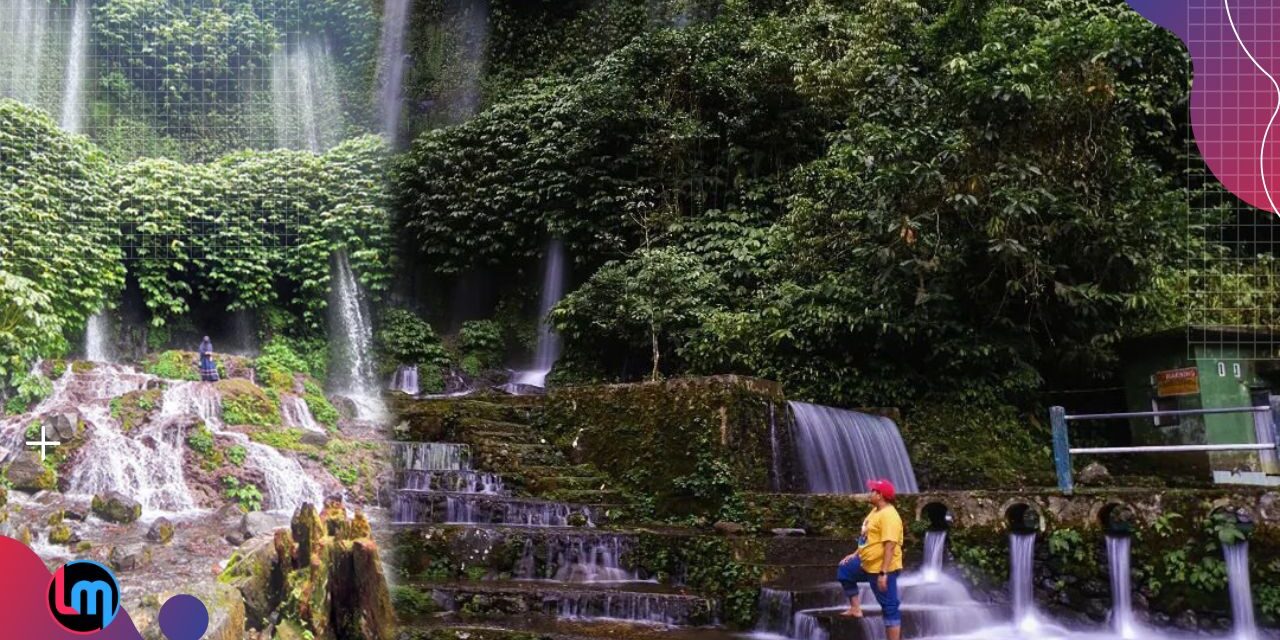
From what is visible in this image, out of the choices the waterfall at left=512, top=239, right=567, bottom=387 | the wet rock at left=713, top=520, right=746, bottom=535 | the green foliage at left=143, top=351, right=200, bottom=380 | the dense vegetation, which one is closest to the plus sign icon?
the green foliage at left=143, top=351, right=200, bottom=380

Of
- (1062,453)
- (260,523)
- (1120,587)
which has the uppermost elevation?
(1062,453)

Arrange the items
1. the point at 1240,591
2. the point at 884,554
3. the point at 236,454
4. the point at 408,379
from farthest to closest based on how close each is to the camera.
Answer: the point at 408,379
the point at 1240,591
the point at 884,554
the point at 236,454

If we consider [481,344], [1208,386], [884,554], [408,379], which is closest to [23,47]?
[884,554]

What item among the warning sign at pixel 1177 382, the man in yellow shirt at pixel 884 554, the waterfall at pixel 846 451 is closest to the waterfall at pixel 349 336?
the man in yellow shirt at pixel 884 554

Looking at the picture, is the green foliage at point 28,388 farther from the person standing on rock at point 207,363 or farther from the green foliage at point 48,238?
the person standing on rock at point 207,363

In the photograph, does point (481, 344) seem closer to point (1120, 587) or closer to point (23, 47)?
point (1120, 587)

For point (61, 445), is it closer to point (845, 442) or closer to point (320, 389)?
point (320, 389)

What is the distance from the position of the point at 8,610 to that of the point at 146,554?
0.52 metres

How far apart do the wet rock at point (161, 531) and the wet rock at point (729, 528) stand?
440 centimetres

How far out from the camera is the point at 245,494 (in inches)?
158

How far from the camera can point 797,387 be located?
36.6 ft

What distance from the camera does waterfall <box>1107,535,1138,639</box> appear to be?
675cm
